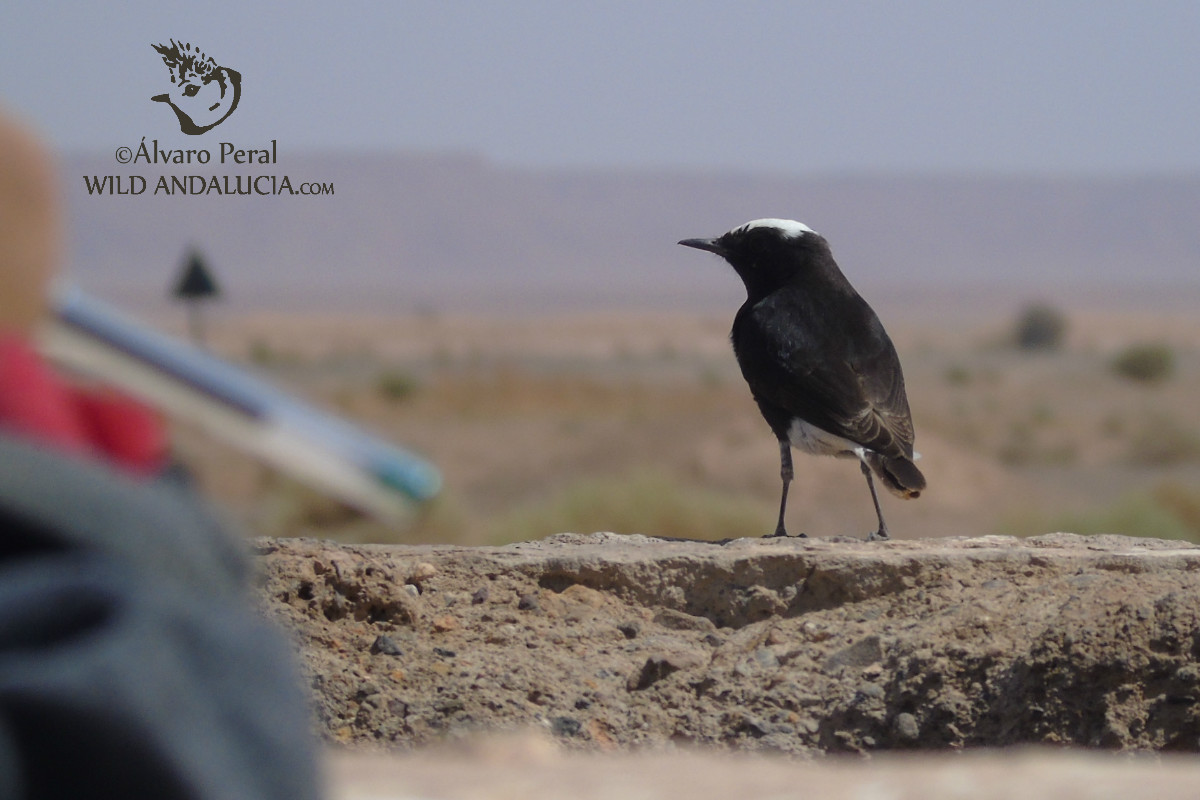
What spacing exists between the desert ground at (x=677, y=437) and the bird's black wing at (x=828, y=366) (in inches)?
91.9

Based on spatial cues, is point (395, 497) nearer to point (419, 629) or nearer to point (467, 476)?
point (419, 629)

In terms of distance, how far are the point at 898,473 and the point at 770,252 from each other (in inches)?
61.7

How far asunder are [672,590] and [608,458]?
896 inches

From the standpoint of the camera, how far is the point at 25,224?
0.96 m

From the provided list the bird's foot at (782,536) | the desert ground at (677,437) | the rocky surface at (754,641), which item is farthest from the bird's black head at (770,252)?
the desert ground at (677,437)

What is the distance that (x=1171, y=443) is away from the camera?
3831 cm

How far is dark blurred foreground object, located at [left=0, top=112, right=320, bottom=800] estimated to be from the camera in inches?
33.0

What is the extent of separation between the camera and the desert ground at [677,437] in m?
20.2

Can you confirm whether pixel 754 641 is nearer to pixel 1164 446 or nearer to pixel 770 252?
pixel 770 252

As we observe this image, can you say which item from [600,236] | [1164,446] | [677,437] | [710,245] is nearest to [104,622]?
[710,245]

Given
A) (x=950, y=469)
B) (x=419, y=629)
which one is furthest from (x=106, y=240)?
(x=419, y=629)

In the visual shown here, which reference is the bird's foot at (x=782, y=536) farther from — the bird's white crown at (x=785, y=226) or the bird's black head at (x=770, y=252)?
the bird's white crown at (x=785, y=226)

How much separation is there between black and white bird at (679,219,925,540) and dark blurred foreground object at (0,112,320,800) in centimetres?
625

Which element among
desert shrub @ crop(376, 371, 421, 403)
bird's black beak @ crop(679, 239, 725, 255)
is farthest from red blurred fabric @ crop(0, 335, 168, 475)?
desert shrub @ crop(376, 371, 421, 403)
